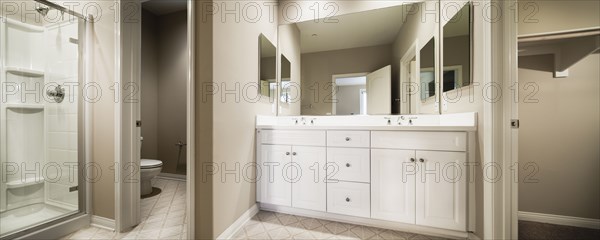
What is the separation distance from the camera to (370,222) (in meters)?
1.62

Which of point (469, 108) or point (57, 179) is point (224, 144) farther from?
point (469, 108)

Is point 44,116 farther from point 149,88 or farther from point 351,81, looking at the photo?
point 351,81

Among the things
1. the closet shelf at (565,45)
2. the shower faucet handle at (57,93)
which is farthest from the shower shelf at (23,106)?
the closet shelf at (565,45)

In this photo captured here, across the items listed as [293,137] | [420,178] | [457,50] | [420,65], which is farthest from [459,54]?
[293,137]

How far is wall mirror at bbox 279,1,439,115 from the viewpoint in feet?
6.24

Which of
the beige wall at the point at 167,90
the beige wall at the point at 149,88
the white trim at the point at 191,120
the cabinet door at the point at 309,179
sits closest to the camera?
the white trim at the point at 191,120

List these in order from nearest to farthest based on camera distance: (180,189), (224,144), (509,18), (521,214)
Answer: (509,18)
(224,144)
(521,214)
(180,189)

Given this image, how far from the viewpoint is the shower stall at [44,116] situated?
4.66ft

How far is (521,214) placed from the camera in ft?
5.52

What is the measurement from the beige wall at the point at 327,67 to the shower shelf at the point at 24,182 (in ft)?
7.13

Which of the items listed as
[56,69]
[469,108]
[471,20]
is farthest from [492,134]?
[56,69]

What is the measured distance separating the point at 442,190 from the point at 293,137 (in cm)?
115

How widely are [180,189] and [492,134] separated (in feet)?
9.26

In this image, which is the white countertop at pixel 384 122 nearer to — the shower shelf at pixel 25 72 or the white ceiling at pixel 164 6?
the shower shelf at pixel 25 72
